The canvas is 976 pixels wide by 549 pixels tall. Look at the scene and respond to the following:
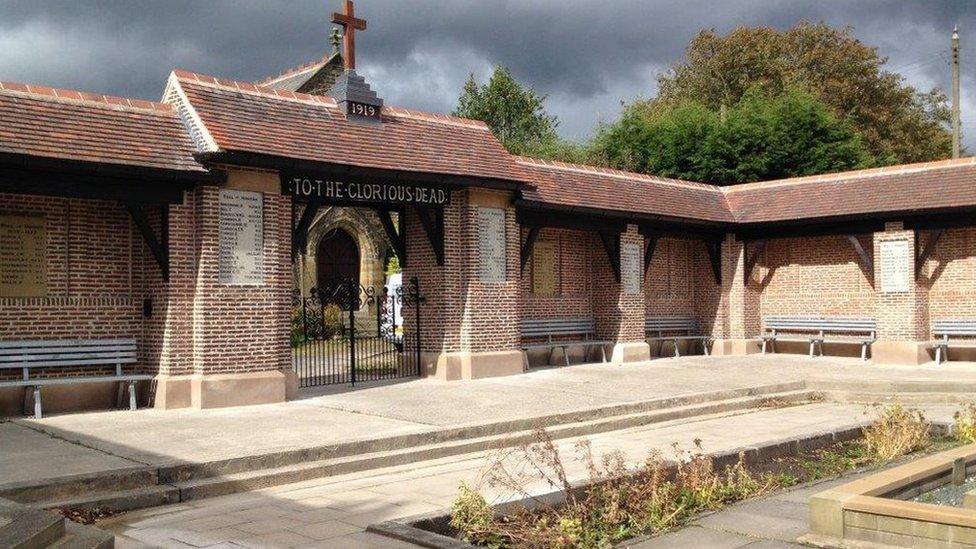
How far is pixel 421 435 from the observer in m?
9.78

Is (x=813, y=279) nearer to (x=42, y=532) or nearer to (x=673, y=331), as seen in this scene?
(x=673, y=331)

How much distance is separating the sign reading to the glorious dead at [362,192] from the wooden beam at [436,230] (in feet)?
0.82

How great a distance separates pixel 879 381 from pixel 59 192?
1178 centimetres

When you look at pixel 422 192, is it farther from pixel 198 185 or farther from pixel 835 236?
pixel 835 236

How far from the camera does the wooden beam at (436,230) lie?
49.2 ft

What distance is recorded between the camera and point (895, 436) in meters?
9.05

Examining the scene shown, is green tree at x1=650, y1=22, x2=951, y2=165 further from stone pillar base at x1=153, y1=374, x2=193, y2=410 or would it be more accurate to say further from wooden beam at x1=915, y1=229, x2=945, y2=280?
stone pillar base at x1=153, y1=374, x2=193, y2=410

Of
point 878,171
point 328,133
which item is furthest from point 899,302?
point 328,133

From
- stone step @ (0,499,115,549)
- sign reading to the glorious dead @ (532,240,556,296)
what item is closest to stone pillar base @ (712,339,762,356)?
sign reading to the glorious dead @ (532,240,556,296)

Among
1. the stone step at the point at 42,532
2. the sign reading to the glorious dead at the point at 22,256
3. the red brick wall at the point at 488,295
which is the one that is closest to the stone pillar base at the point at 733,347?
the red brick wall at the point at 488,295

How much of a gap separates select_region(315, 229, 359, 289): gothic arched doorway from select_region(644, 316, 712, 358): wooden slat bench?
999 cm

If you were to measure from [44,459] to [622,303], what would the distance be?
12.3m

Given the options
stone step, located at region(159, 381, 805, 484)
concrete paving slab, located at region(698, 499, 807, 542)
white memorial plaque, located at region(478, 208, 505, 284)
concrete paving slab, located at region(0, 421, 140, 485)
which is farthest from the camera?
white memorial plaque, located at region(478, 208, 505, 284)

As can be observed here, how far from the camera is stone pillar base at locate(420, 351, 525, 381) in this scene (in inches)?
591
